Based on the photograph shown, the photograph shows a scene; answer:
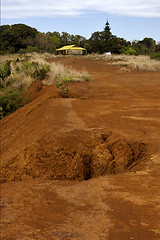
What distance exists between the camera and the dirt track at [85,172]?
2.97m

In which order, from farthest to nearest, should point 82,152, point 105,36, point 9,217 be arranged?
point 105,36 < point 82,152 < point 9,217

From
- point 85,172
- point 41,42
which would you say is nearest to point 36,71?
point 85,172

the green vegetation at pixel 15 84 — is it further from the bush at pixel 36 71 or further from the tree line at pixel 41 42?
the tree line at pixel 41 42

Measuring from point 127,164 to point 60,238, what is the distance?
260cm

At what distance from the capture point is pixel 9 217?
3295 mm

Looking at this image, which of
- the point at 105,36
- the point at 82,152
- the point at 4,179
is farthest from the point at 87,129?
the point at 105,36

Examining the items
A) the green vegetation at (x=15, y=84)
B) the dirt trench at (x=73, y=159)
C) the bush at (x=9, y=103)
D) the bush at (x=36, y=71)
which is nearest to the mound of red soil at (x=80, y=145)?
the dirt trench at (x=73, y=159)

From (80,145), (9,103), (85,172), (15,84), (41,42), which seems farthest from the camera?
(41,42)

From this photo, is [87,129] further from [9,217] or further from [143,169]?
[9,217]

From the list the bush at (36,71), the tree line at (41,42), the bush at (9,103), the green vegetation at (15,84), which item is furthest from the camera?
the tree line at (41,42)

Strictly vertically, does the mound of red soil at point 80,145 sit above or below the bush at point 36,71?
below

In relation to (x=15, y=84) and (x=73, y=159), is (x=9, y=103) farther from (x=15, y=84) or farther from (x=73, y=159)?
(x=73, y=159)

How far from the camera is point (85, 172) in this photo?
542 centimetres

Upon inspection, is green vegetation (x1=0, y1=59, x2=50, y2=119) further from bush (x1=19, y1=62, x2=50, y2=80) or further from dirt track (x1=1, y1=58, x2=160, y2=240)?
dirt track (x1=1, y1=58, x2=160, y2=240)
